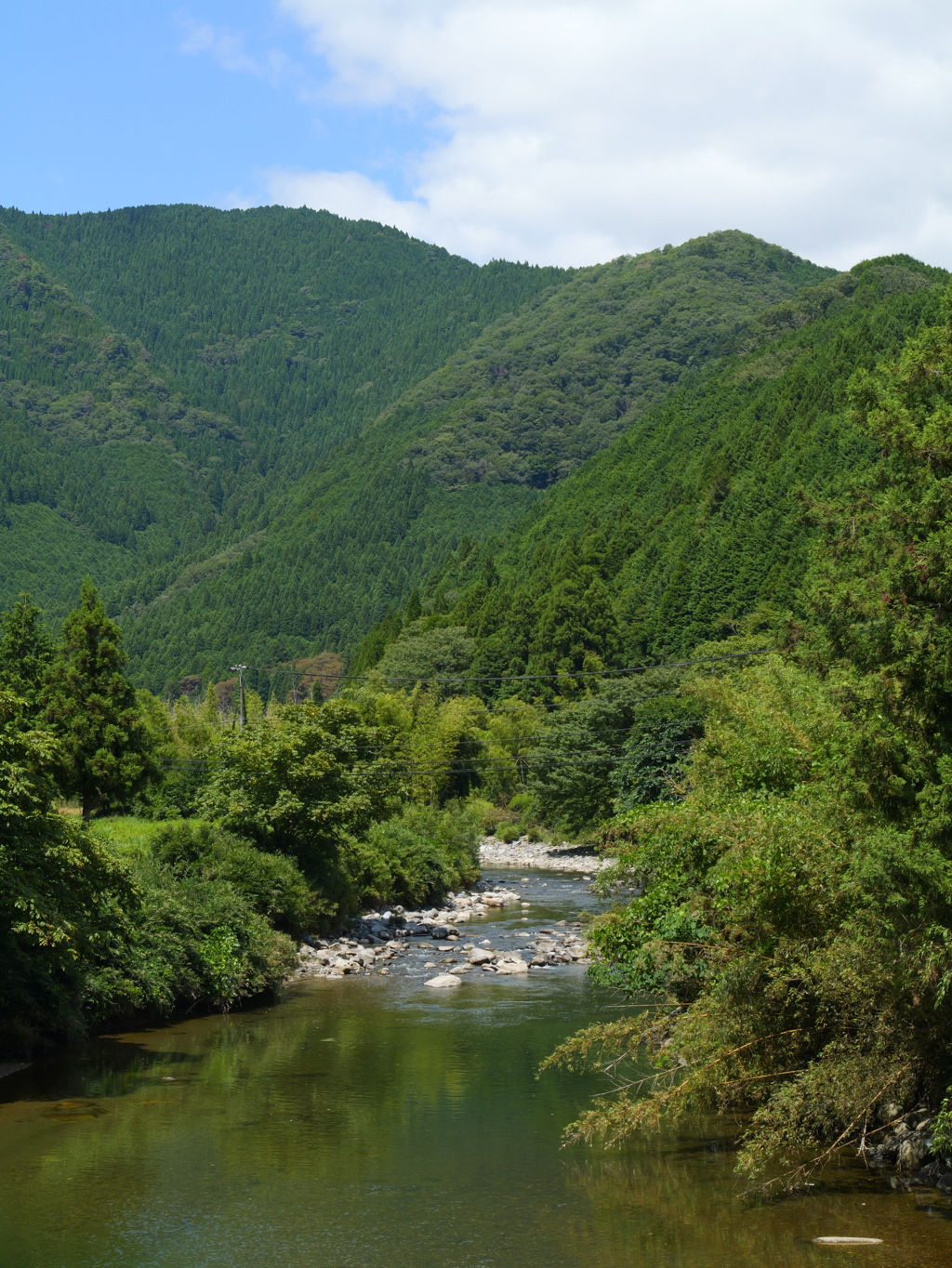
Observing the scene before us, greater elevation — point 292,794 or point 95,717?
point 95,717

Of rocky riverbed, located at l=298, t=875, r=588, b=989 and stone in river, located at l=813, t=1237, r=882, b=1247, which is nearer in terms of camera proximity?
stone in river, located at l=813, t=1237, r=882, b=1247

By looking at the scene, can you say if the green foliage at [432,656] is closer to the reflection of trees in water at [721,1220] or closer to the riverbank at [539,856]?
the riverbank at [539,856]

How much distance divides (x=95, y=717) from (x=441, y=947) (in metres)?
15.1

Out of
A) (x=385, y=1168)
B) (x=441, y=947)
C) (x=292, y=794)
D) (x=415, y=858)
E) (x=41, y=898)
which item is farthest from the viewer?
(x=415, y=858)

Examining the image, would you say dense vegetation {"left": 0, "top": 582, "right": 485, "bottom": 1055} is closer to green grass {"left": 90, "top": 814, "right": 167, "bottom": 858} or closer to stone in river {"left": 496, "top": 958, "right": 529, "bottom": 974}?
green grass {"left": 90, "top": 814, "right": 167, "bottom": 858}

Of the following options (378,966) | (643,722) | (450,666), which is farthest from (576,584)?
(378,966)

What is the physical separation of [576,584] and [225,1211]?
94.4 meters

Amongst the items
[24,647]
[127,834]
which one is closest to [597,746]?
[24,647]

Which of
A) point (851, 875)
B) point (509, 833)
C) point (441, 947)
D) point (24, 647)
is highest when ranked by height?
point (24, 647)

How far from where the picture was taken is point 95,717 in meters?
42.6

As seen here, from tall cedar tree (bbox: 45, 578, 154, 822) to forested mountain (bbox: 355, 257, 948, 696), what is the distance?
4785cm

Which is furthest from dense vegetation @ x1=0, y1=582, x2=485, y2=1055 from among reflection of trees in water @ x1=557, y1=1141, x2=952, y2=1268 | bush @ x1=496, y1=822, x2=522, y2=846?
bush @ x1=496, y1=822, x2=522, y2=846

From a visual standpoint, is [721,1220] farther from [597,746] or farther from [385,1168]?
[597,746]

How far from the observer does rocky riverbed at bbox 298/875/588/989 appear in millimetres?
36191
